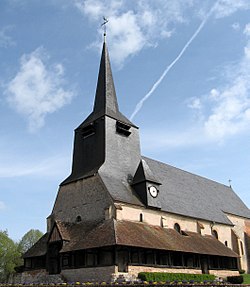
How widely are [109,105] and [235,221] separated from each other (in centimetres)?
1881

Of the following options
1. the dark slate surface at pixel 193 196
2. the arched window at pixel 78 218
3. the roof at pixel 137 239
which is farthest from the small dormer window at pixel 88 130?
the roof at pixel 137 239

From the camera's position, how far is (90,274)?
22.0 meters

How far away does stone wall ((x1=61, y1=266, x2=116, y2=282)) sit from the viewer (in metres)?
21.1

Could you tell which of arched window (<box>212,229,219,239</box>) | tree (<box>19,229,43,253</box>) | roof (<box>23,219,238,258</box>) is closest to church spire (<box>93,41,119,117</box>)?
roof (<box>23,219,238,258</box>)

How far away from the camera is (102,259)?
73.9 feet

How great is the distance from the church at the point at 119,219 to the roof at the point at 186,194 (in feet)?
0.39

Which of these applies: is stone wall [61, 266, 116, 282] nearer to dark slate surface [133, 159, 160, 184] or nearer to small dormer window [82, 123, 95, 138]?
dark slate surface [133, 159, 160, 184]

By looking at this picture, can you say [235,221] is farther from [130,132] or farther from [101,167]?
[101,167]

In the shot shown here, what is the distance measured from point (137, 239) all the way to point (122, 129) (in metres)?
10.2

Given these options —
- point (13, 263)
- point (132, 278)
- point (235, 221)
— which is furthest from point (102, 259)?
point (13, 263)

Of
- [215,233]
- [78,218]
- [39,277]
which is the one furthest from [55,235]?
[215,233]

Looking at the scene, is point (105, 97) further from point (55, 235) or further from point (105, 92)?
point (55, 235)

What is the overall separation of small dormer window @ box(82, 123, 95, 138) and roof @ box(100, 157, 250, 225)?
180 inches

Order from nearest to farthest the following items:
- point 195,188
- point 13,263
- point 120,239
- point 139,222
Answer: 1. point 120,239
2. point 139,222
3. point 195,188
4. point 13,263
